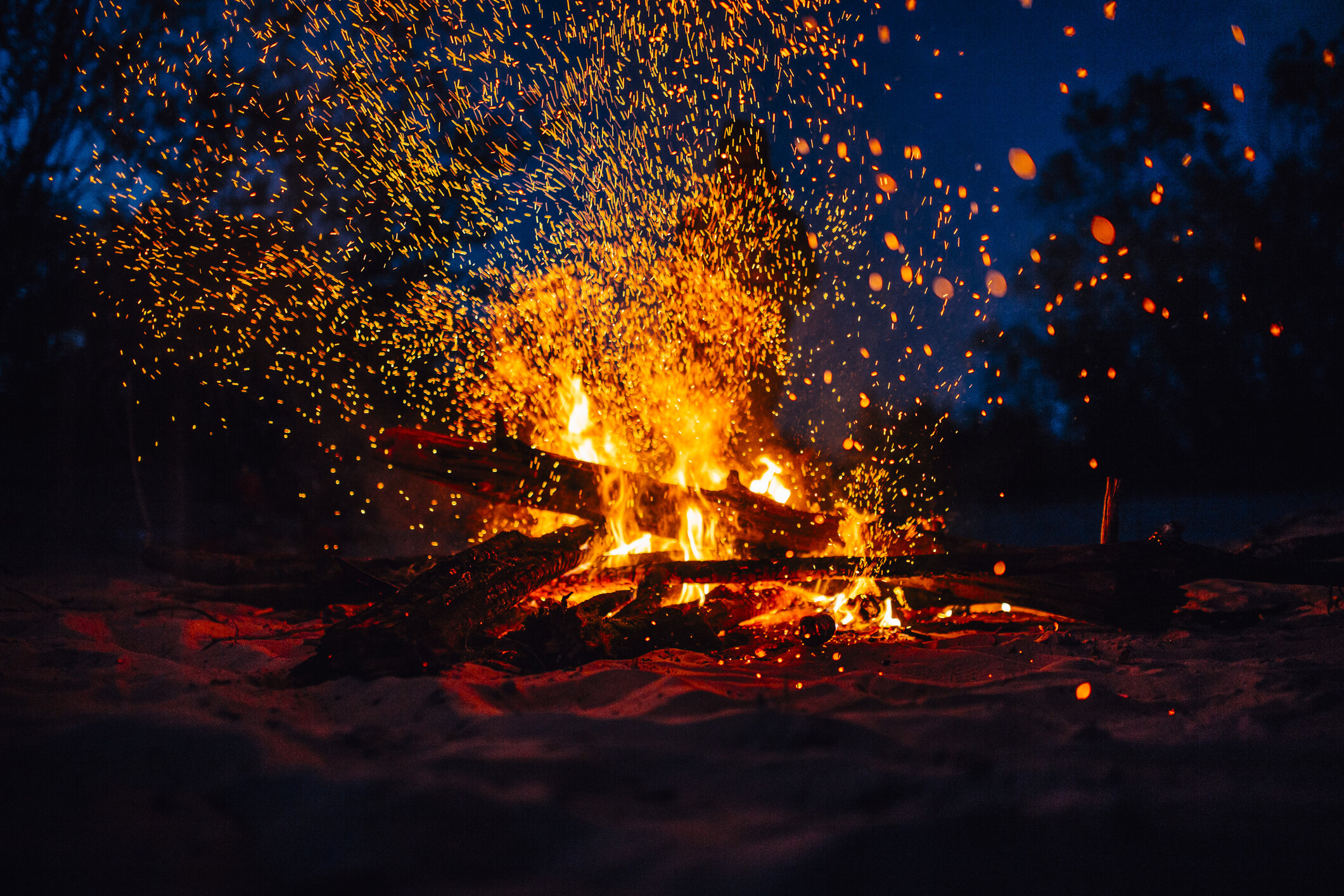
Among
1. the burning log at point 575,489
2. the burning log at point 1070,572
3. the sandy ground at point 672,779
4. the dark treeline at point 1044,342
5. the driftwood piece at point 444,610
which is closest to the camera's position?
the sandy ground at point 672,779

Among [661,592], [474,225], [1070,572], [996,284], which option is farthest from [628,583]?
[996,284]

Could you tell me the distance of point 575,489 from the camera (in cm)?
460

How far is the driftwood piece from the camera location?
9.27ft

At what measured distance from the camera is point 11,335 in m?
8.06

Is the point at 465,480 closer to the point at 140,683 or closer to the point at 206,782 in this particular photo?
the point at 140,683

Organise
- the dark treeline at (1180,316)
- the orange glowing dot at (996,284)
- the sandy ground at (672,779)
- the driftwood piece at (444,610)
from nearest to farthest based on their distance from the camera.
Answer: the sandy ground at (672,779)
the driftwood piece at (444,610)
the dark treeline at (1180,316)
the orange glowing dot at (996,284)

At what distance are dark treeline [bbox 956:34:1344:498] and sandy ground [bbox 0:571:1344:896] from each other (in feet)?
44.1

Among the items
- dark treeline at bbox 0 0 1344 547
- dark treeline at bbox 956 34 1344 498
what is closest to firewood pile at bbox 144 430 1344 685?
dark treeline at bbox 0 0 1344 547

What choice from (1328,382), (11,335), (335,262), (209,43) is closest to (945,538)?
(335,262)

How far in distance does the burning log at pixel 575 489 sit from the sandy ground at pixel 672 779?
5.61 ft

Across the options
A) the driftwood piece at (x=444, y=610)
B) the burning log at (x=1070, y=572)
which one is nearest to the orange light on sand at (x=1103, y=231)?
the burning log at (x=1070, y=572)

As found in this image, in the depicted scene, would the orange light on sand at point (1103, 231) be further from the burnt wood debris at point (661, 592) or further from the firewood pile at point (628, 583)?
the burnt wood debris at point (661, 592)

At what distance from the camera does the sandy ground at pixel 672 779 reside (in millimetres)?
1395

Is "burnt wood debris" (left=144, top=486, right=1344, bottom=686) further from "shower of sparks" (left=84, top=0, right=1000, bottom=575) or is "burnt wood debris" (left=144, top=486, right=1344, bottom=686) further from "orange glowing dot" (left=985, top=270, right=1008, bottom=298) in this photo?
"orange glowing dot" (left=985, top=270, right=1008, bottom=298)
